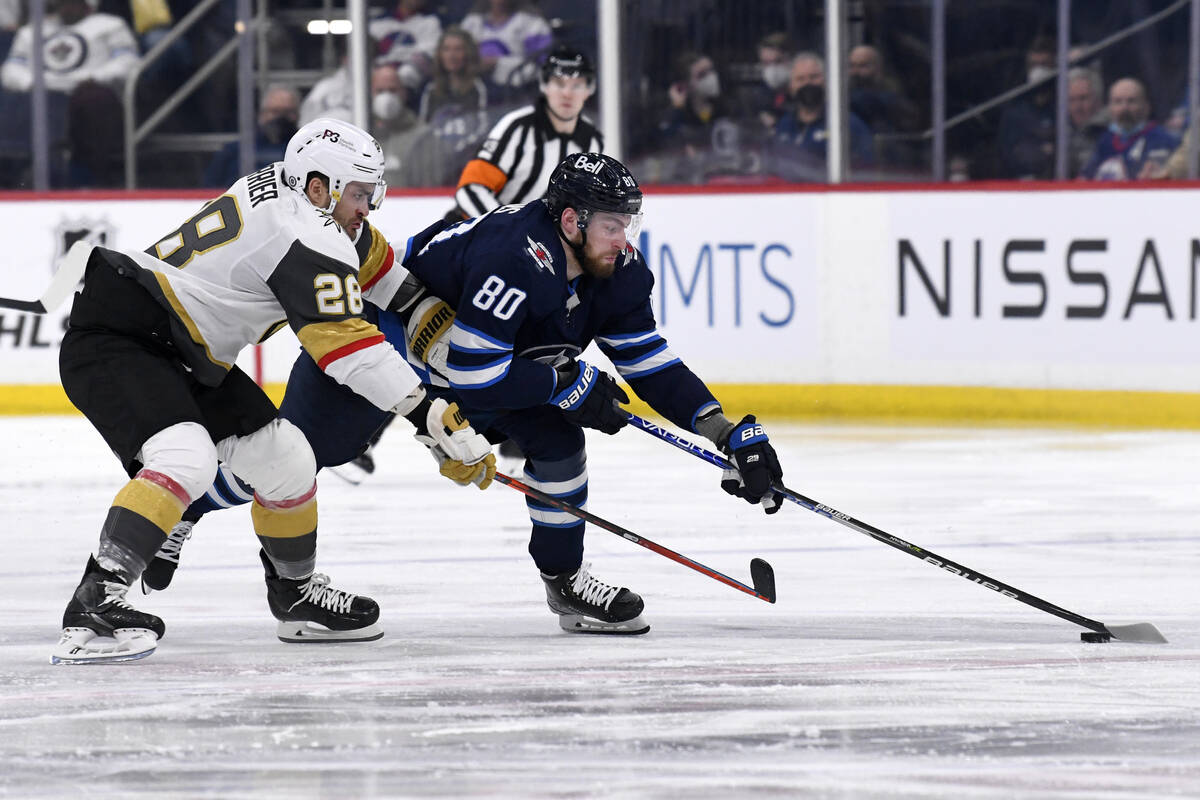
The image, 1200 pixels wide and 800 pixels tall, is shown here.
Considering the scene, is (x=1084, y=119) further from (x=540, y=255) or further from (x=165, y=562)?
(x=165, y=562)

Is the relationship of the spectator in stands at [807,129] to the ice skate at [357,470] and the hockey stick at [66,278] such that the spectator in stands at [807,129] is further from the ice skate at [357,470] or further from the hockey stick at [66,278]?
the hockey stick at [66,278]

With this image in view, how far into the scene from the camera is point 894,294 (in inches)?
276

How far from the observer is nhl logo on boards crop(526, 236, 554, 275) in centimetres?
334

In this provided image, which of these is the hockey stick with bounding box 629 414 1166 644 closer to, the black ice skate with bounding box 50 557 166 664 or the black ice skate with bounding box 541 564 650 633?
the black ice skate with bounding box 541 564 650 633

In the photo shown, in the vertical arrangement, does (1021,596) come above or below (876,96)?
below

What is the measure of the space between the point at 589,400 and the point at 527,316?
0.20 m

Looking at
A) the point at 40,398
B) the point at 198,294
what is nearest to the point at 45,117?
the point at 40,398

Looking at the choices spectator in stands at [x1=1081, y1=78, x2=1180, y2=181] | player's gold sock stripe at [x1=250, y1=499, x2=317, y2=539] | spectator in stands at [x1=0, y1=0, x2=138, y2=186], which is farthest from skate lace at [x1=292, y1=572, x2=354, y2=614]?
spectator in stands at [x1=0, y1=0, x2=138, y2=186]

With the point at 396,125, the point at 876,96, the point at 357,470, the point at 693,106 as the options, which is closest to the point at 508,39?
the point at 396,125

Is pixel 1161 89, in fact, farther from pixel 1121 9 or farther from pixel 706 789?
pixel 706 789

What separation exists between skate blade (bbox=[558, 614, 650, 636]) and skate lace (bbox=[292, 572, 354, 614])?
16.5 inches

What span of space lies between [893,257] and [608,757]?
182 inches

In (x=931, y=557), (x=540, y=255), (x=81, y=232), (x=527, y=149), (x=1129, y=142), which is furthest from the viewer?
(x=81, y=232)

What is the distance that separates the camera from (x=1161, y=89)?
6914 millimetres
